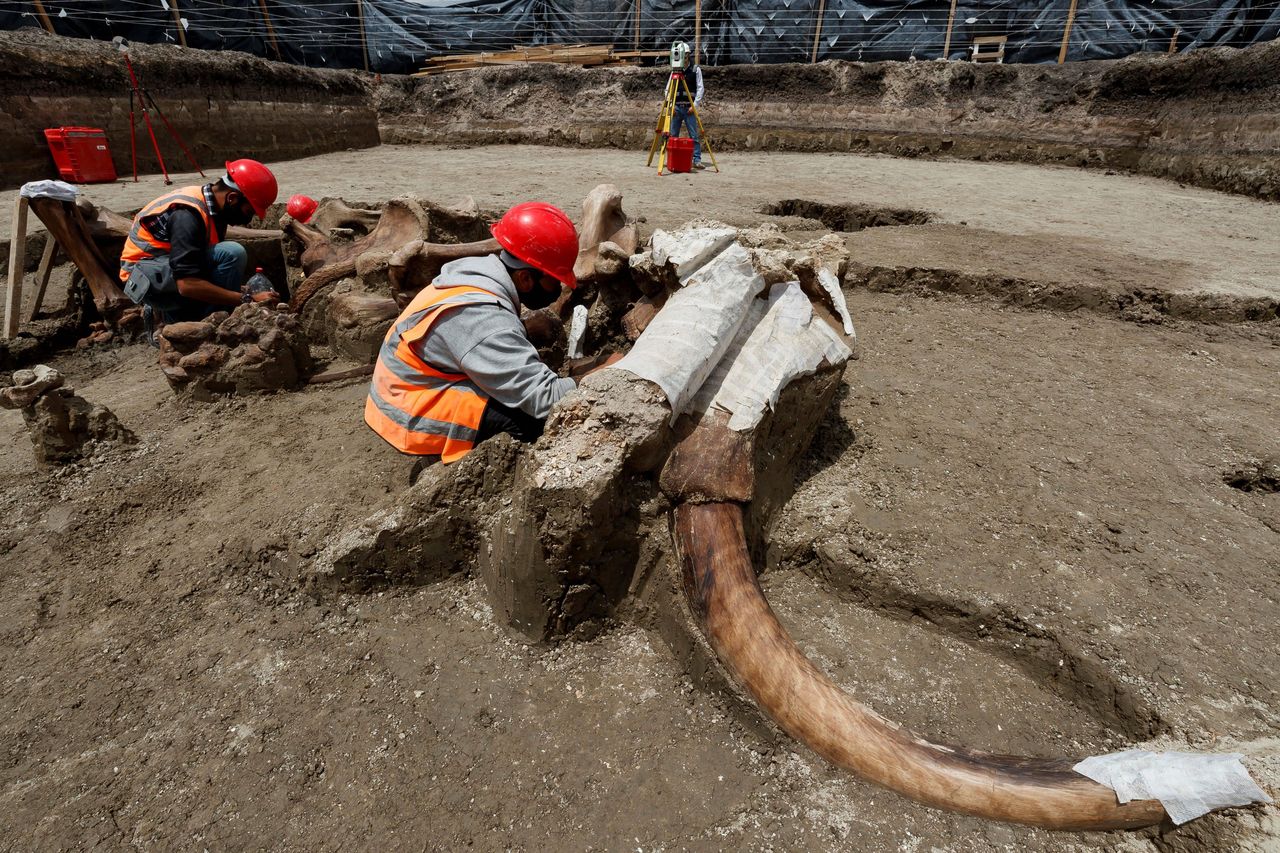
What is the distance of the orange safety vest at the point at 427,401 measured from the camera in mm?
2514

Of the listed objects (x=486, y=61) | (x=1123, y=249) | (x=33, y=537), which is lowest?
(x=33, y=537)

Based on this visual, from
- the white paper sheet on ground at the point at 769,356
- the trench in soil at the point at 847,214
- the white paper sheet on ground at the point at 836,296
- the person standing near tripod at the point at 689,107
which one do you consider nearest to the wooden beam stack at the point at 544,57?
the person standing near tripod at the point at 689,107

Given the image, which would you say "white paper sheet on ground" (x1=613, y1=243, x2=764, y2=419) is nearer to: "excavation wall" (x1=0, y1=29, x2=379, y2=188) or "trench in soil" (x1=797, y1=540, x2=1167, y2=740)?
"trench in soil" (x1=797, y1=540, x2=1167, y2=740)

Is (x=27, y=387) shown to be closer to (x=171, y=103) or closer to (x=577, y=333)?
(x=577, y=333)

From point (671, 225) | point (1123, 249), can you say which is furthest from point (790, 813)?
point (1123, 249)

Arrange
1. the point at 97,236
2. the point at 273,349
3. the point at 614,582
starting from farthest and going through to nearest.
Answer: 1. the point at 97,236
2. the point at 273,349
3. the point at 614,582

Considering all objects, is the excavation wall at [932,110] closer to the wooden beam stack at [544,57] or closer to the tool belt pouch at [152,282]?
the wooden beam stack at [544,57]

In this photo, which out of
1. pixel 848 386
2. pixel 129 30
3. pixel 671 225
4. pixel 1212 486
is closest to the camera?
pixel 1212 486

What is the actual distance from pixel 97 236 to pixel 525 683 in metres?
5.61

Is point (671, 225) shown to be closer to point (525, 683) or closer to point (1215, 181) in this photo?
point (525, 683)

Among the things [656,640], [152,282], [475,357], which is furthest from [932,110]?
[656,640]

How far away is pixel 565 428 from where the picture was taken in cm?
200

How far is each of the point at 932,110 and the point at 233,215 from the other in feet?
39.1

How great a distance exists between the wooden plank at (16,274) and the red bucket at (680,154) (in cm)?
719
